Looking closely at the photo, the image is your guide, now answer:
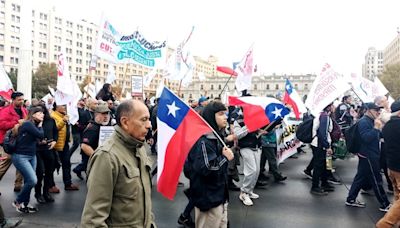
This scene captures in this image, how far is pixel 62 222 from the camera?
541 centimetres

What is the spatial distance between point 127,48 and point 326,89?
294 inches

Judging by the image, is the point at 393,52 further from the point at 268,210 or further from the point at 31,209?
the point at 31,209

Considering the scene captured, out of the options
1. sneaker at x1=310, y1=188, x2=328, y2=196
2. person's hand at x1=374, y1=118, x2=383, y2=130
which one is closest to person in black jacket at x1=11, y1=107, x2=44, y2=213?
sneaker at x1=310, y1=188, x2=328, y2=196

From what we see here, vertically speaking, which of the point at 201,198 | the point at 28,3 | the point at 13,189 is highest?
the point at 28,3

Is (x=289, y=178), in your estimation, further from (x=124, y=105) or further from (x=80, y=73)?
(x=80, y=73)

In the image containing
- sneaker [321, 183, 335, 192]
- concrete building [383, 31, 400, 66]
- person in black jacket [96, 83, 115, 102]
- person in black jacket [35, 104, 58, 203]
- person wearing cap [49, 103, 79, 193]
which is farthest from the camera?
concrete building [383, 31, 400, 66]

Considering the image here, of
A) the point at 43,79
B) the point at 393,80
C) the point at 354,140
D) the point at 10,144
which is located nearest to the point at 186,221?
the point at 10,144

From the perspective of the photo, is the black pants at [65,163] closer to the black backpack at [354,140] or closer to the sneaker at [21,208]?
the sneaker at [21,208]

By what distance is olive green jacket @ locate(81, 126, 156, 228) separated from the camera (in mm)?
2170

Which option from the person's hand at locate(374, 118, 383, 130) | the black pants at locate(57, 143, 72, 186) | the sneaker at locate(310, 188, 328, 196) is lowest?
the sneaker at locate(310, 188, 328, 196)

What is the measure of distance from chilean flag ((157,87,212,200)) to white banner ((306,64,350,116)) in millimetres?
3805

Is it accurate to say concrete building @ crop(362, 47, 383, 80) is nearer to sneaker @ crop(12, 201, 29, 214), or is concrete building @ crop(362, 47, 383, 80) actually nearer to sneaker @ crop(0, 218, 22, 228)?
sneaker @ crop(12, 201, 29, 214)

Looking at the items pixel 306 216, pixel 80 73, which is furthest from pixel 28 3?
pixel 80 73

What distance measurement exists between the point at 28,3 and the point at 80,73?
9596 cm
